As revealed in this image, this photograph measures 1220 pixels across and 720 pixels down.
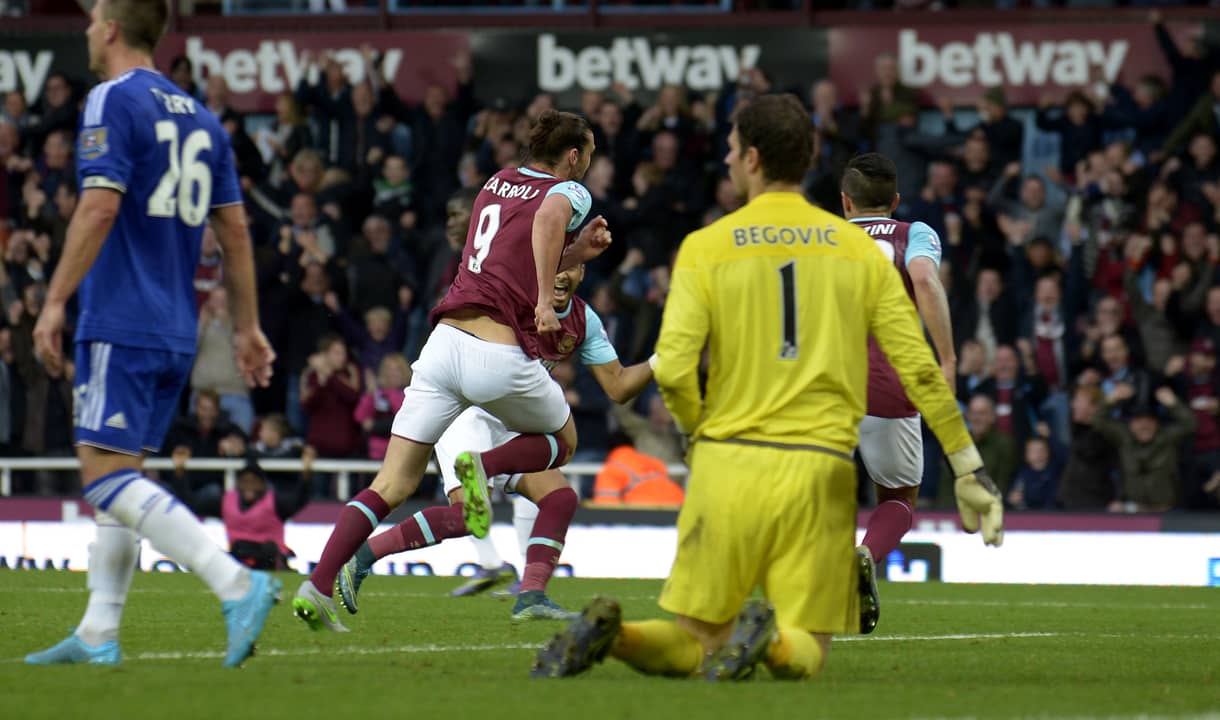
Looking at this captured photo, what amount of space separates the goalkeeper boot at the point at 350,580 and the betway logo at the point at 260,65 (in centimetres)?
1322

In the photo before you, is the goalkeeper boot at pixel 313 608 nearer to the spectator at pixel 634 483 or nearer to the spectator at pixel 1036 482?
the spectator at pixel 634 483

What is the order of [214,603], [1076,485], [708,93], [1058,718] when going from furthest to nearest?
[708,93], [1076,485], [214,603], [1058,718]

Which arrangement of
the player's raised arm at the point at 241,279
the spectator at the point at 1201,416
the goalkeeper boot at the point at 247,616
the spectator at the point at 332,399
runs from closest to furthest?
the goalkeeper boot at the point at 247,616 < the player's raised arm at the point at 241,279 < the spectator at the point at 1201,416 < the spectator at the point at 332,399

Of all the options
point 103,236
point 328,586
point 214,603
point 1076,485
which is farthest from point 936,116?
point 103,236

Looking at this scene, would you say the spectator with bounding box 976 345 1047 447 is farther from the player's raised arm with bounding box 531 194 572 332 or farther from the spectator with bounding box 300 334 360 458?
the player's raised arm with bounding box 531 194 572 332

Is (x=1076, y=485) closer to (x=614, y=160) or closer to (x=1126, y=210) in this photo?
(x=1126, y=210)

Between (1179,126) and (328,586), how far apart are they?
1278 centimetres

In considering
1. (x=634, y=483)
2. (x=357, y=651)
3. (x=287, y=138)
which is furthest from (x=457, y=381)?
(x=287, y=138)

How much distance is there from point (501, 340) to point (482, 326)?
0.11 metres

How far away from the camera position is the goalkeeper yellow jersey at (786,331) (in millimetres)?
6191

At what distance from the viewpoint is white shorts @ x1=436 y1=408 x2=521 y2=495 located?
10.0m

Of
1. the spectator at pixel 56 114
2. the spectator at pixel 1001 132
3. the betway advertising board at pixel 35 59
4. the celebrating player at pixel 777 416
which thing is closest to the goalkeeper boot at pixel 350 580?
the celebrating player at pixel 777 416

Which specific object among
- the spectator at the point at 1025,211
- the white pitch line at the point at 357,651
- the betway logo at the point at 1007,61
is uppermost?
the betway logo at the point at 1007,61

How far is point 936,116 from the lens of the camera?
67.2ft
